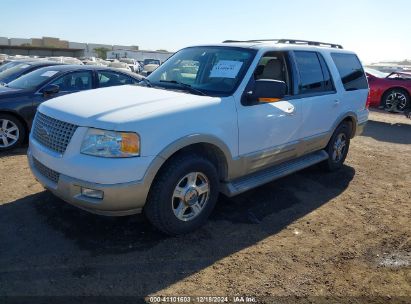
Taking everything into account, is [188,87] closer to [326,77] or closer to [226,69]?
[226,69]

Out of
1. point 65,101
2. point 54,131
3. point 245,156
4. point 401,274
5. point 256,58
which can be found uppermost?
point 256,58

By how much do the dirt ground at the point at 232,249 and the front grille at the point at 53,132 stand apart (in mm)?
884

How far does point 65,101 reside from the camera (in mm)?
3744

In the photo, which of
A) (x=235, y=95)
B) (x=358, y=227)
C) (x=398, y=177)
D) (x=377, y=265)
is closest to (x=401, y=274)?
(x=377, y=265)

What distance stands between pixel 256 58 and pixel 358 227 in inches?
87.7

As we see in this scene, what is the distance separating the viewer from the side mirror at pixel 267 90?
12.4 ft

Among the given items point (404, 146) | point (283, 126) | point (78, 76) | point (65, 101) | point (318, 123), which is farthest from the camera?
point (404, 146)

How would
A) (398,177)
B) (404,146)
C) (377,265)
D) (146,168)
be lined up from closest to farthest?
(146,168) → (377,265) → (398,177) → (404,146)

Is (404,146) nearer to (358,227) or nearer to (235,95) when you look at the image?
(358,227)

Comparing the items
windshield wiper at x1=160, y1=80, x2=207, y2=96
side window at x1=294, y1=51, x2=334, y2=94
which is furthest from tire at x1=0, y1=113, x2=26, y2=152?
side window at x1=294, y1=51, x2=334, y2=94

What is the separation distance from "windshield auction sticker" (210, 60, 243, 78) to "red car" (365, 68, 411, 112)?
9661mm

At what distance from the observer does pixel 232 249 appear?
3.55 metres

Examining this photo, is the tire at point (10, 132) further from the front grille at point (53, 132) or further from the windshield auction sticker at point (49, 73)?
the front grille at point (53, 132)

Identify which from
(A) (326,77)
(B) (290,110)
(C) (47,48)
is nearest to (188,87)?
(B) (290,110)
